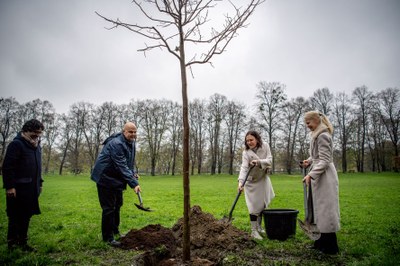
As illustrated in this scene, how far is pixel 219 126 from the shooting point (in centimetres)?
5472

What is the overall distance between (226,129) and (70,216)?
152 feet

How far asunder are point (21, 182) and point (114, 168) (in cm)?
161

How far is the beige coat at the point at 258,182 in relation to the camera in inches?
241

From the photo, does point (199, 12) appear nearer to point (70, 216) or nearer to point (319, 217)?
point (319, 217)

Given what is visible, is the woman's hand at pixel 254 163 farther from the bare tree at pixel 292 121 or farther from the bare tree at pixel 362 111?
the bare tree at pixel 362 111

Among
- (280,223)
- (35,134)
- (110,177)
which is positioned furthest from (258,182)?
(35,134)

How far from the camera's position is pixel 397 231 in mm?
6727

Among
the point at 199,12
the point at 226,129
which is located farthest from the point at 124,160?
the point at 226,129

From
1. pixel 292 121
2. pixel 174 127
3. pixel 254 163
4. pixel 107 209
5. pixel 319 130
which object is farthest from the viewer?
pixel 174 127

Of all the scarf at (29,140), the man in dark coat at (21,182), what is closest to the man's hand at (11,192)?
the man in dark coat at (21,182)

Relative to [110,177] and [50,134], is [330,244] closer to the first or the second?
[110,177]

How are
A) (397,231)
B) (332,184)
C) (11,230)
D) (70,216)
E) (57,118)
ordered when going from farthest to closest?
(57,118) < (70,216) < (397,231) < (11,230) < (332,184)

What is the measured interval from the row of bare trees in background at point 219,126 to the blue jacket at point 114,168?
40.8 meters

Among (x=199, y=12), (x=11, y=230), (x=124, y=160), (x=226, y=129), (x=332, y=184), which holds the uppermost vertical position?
(x=226, y=129)
